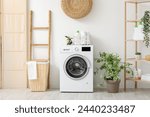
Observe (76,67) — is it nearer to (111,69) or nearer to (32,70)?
(111,69)

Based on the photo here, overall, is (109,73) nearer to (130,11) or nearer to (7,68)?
(130,11)

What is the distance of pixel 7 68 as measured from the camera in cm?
598

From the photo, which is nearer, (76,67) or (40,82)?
(76,67)

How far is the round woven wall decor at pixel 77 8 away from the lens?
5.82 m

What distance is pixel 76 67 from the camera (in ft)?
18.1

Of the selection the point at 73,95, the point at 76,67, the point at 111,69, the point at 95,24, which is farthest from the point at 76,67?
the point at 95,24

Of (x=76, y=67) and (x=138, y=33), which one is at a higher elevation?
(x=138, y=33)

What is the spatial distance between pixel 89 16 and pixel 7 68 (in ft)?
6.25

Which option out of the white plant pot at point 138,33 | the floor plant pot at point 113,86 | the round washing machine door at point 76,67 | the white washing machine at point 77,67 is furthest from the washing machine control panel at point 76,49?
the white plant pot at point 138,33

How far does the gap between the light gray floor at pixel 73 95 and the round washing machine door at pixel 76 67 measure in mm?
353

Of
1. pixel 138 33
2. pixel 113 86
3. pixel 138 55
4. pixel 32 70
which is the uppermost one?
pixel 138 33

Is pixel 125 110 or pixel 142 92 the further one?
pixel 142 92

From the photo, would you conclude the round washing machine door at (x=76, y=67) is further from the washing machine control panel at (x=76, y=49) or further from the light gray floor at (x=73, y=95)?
the light gray floor at (x=73, y=95)

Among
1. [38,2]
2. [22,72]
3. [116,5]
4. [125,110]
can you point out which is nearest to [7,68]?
[22,72]
